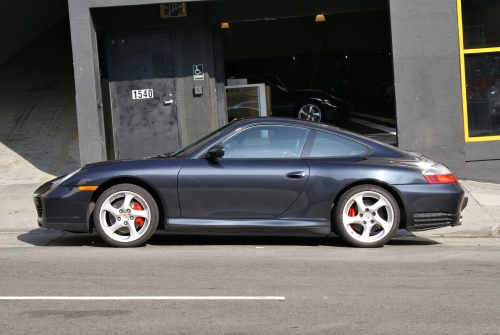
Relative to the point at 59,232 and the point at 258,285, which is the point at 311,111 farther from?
the point at 258,285

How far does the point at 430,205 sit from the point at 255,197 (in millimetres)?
1838

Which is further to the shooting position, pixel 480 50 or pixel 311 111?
pixel 311 111

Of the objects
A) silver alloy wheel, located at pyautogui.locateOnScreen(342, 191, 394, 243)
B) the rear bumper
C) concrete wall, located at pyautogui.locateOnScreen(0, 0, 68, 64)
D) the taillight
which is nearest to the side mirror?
silver alloy wheel, located at pyautogui.locateOnScreen(342, 191, 394, 243)

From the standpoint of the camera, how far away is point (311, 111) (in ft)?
58.6

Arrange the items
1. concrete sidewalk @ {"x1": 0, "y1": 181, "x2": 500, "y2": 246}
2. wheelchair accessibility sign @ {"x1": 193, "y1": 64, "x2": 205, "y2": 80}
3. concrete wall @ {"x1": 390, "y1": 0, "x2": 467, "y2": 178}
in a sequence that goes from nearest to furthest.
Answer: concrete sidewalk @ {"x1": 0, "y1": 181, "x2": 500, "y2": 246}, concrete wall @ {"x1": 390, "y1": 0, "x2": 467, "y2": 178}, wheelchair accessibility sign @ {"x1": 193, "y1": 64, "x2": 205, "y2": 80}

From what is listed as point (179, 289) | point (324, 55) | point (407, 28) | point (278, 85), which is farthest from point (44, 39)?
point (179, 289)

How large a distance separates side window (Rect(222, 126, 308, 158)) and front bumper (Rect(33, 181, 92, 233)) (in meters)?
1.60

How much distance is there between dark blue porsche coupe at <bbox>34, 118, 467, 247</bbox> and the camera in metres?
7.32

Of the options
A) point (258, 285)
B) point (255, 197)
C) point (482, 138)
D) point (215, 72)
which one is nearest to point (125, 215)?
point (255, 197)

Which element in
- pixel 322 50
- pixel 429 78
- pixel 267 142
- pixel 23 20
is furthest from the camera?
pixel 322 50

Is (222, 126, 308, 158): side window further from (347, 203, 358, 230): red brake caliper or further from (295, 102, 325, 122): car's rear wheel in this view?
(295, 102, 325, 122): car's rear wheel

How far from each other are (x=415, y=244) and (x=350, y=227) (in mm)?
1021

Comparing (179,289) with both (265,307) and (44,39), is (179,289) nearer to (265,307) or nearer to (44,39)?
(265,307)

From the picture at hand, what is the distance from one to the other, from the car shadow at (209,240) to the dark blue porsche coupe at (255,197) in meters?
0.46
